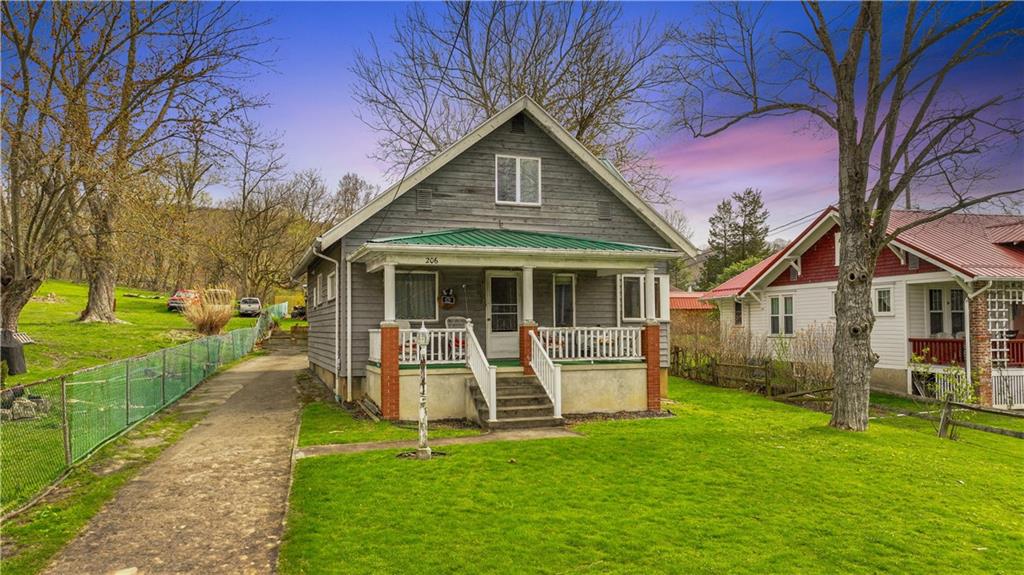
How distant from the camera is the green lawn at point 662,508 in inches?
223

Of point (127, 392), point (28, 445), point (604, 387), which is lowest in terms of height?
point (28, 445)

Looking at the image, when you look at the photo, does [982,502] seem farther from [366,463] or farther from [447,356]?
[447,356]

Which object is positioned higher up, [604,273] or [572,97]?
[572,97]

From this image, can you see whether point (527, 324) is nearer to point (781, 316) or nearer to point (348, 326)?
point (348, 326)

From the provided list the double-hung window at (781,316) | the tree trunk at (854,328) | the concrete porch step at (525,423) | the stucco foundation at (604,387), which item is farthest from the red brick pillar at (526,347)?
the double-hung window at (781,316)

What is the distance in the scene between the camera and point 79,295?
48.0 metres

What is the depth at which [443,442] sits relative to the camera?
1041 cm

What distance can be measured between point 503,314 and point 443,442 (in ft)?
18.1

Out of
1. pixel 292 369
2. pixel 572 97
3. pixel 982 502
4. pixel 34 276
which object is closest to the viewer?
pixel 982 502

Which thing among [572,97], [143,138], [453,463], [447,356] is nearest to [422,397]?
[453,463]

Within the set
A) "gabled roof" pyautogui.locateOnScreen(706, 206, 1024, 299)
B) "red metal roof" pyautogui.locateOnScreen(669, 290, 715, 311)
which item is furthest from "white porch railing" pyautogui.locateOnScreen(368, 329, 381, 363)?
"red metal roof" pyautogui.locateOnScreen(669, 290, 715, 311)

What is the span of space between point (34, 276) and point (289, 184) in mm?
33584

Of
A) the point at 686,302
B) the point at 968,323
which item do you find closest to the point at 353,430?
the point at 968,323

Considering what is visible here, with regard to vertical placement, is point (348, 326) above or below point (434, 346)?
above
